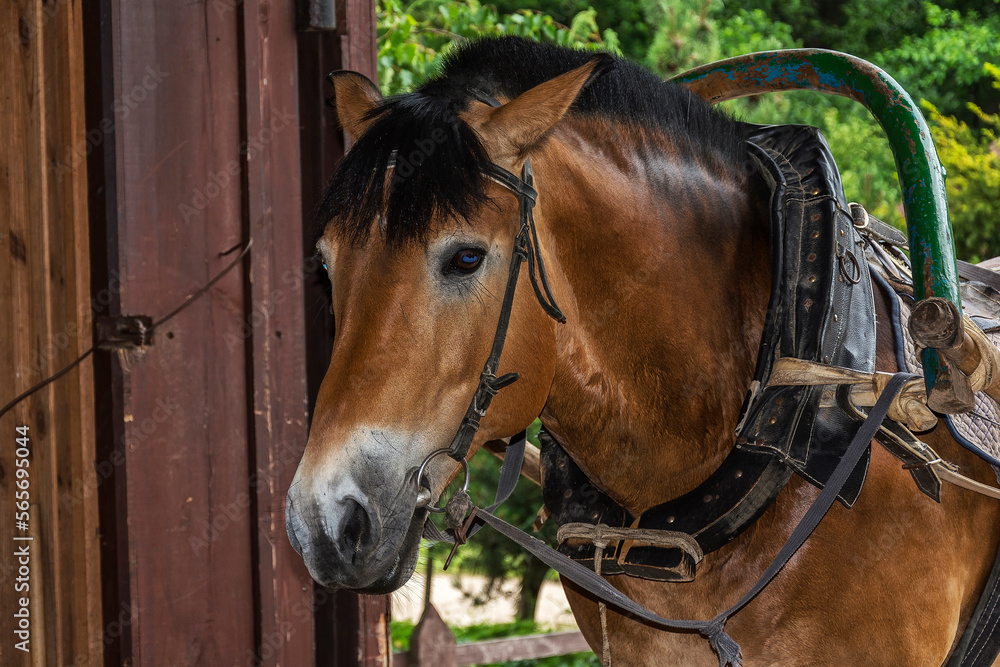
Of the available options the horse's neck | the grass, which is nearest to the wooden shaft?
the horse's neck

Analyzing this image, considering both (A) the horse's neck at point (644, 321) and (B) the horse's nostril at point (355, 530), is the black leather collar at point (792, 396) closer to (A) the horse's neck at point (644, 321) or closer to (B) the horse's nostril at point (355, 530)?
(A) the horse's neck at point (644, 321)

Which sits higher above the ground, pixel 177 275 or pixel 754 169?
pixel 754 169

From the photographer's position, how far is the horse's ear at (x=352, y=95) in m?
1.88

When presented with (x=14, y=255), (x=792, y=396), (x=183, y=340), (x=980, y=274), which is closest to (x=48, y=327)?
(x=14, y=255)

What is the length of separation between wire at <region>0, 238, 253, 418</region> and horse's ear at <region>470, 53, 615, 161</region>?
114cm

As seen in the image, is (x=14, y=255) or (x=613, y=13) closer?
(x=14, y=255)

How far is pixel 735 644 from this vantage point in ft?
5.63

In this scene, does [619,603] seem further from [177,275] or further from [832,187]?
[177,275]

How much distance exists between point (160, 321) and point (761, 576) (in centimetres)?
165

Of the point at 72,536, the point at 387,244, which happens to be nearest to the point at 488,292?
the point at 387,244

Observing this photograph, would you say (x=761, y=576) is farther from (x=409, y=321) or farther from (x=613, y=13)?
(x=613, y=13)

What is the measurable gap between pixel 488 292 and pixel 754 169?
2.69 feet

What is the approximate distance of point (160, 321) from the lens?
239 centimetres

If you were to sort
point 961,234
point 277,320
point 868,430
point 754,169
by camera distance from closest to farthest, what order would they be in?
1. point 868,430
2. point 754,169
3. point 277,320
4. point 961,234
